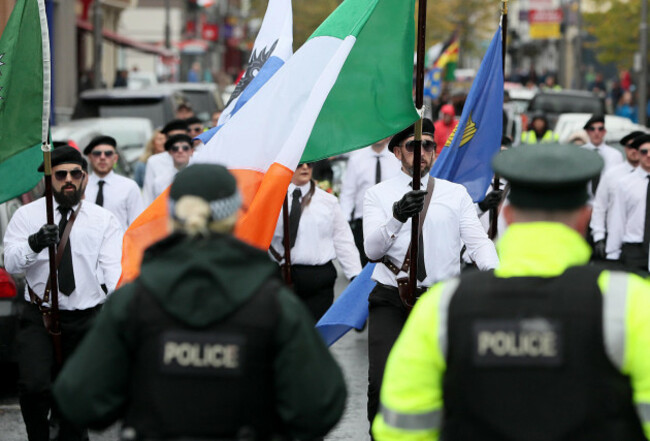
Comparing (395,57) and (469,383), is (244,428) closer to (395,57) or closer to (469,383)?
(469,383)

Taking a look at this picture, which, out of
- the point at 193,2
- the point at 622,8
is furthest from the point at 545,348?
the point at 193,2

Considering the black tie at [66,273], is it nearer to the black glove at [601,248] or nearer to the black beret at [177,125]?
the black beret at [177,125]

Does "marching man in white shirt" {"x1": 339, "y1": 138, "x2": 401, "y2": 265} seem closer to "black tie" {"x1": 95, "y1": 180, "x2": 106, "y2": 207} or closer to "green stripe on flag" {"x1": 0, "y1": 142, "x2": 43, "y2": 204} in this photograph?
"black tie" {"x1": 95, "y1": 180, "x2": 106, "y2": 207}

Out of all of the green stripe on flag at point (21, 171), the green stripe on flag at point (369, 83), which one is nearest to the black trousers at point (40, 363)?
the green stripe on flag at point (21, 171)

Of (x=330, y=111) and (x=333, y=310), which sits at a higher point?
(x=330, y=111)

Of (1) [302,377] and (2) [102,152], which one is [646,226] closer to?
(2) [102,152]

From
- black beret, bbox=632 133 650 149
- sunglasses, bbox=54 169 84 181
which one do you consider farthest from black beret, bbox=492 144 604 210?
black beret, bbox=632 133 650 149

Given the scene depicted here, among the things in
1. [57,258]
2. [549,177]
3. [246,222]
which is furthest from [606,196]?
[549,177]

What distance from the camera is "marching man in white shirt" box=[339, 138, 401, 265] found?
12969mm

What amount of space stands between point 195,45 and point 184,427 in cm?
5004

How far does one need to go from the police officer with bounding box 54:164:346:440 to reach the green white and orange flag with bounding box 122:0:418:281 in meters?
2.87

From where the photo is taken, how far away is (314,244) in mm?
9203

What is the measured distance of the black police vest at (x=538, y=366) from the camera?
11.2ft

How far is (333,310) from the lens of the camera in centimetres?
777
